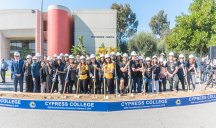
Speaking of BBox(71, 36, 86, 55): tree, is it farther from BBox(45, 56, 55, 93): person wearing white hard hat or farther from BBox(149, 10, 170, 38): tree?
BBox(149, 10, 170, 38): tree

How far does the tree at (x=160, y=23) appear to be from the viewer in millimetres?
62688

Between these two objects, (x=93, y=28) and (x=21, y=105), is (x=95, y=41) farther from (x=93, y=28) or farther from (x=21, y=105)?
(x=21, y=105)

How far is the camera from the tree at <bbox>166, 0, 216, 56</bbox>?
1148 inches

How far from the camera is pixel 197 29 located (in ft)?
98.5

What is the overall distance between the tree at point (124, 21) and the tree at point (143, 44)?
6.09m

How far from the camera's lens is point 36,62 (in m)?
10.8

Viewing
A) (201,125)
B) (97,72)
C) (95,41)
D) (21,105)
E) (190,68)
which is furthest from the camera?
(95,41)

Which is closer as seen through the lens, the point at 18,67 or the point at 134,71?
the point at 134,71

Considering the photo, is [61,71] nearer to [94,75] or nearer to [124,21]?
[94,75]

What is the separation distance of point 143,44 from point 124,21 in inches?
460

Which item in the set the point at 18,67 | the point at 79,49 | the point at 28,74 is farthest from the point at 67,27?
the point at 28,74

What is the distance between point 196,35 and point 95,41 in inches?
625

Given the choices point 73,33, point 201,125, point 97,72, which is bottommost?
point 201,125

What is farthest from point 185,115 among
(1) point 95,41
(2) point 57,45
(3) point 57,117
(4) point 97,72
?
(1) point 95,41
